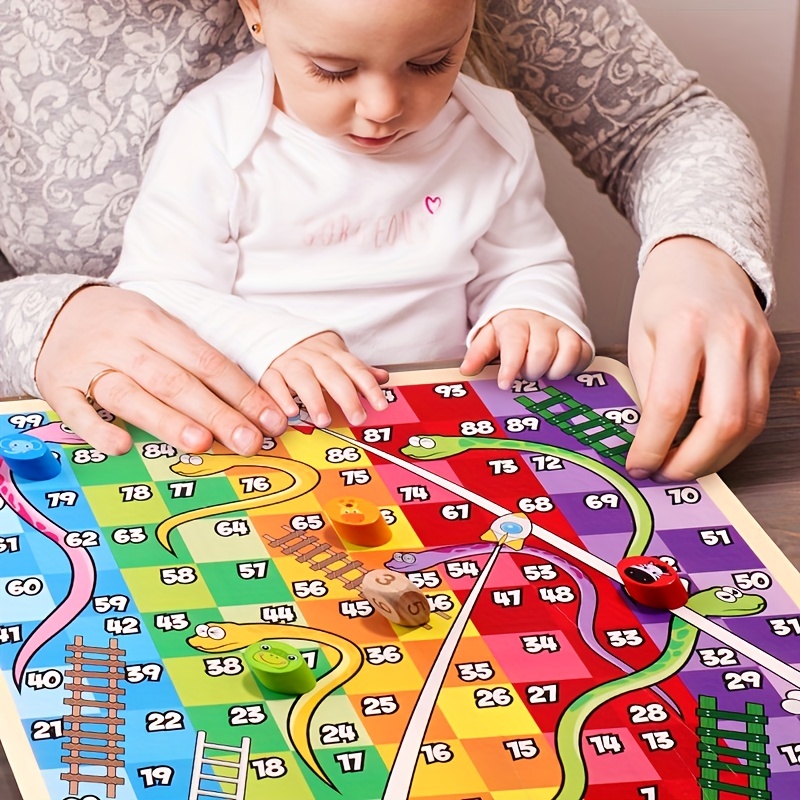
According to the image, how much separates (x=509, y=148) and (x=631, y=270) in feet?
2.35

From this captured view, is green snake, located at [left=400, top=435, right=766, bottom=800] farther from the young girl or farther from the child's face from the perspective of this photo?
the child's face

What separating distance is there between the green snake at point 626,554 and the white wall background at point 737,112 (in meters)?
→ 0.97

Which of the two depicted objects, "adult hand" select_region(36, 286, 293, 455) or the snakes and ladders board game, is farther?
"adult hand" select_region(36, 286, 293, 455)

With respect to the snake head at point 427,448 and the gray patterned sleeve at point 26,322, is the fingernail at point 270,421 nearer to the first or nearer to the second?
the snake head at point 427,448

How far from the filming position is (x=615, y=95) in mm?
1139

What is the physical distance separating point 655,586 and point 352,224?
51 centimetres

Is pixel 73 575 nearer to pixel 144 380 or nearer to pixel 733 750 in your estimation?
pixel 144 380

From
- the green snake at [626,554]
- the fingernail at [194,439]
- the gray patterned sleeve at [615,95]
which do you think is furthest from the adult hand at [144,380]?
the gray patterned sleeve at [615,95]

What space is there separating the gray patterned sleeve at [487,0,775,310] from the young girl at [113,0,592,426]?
90 mm

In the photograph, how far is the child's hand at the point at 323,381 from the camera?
31.4 inches

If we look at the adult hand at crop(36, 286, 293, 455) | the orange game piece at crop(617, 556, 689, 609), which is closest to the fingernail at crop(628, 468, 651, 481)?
the orange game piece at crop(617, 556, 689, 609)

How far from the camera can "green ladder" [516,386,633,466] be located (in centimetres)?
78

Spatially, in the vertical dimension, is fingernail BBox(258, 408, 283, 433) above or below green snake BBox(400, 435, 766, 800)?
below

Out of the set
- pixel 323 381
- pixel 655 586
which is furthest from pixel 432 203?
pixel 655 586
